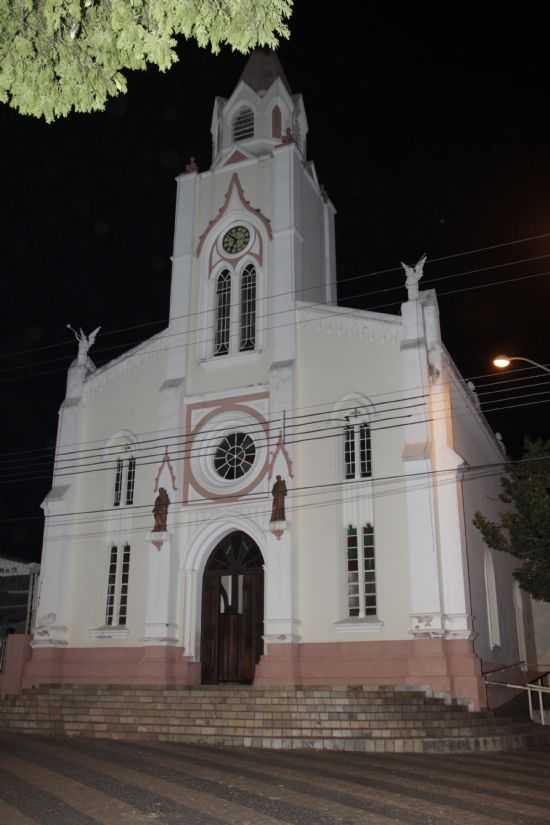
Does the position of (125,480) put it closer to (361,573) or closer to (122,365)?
(122,365)

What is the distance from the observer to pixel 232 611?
21688 mm

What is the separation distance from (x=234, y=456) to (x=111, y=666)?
276 inches

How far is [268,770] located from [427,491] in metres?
9.34

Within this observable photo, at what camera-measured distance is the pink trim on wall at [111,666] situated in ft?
66.7

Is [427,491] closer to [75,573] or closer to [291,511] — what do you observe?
[291,511]

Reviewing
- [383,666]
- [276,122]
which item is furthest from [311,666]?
[276,122]

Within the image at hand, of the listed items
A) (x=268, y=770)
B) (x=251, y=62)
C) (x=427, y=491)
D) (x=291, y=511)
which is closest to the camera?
(x=268, y=770)

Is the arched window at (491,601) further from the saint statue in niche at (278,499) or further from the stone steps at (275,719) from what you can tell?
the saint statue in niche at (278,499)

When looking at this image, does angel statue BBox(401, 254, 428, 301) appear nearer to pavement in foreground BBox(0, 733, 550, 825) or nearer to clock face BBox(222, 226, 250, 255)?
clock face BBox(222, 226, 250, 255)

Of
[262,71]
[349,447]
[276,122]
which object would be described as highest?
[262,71]

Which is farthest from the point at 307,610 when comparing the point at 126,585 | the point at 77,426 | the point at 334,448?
the point at 77,426

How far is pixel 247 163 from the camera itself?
25688 millimetres

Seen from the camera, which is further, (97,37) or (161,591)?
(161,591)

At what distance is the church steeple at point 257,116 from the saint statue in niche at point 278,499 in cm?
1206
